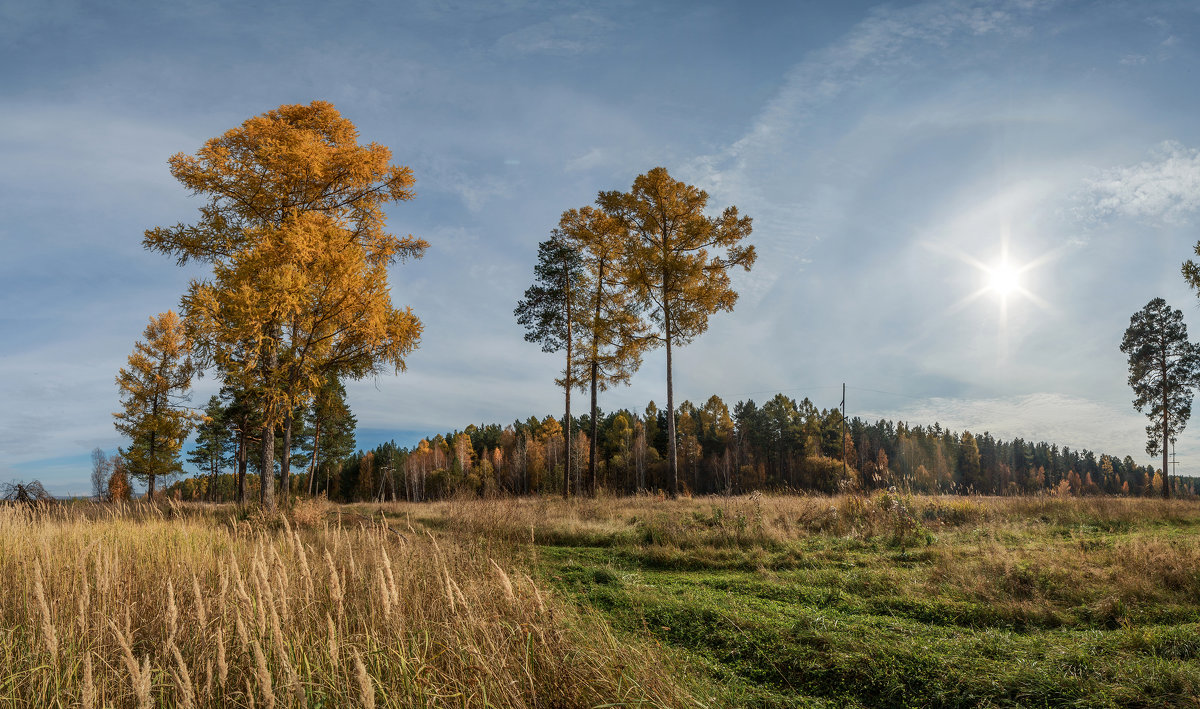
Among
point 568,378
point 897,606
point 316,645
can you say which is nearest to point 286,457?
point 568,378

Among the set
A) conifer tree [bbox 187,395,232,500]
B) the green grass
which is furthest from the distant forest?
the green grass

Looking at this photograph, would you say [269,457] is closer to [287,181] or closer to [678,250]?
[287,181]

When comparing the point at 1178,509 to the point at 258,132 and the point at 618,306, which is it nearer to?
the point at 618,306

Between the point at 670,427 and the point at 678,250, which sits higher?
the point at 678,250

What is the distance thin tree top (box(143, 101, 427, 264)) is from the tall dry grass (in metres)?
10.6

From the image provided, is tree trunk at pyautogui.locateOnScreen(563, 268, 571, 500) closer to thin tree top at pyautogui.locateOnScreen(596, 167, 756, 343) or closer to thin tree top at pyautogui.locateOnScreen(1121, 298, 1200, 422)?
thin tree top at pyautogui.locateOnScreen(596, 167, 756, 343)

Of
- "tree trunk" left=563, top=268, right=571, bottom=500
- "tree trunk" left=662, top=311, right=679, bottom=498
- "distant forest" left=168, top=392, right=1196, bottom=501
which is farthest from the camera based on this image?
"distant forest" left=168, top=392, right=1196, bottom=501

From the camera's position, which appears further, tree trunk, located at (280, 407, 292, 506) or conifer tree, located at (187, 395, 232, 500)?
conifer tree, located at (187, 395, 232, 500)

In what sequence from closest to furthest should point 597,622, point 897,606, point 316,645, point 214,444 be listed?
point 316,645, point 597,622, point 897,606, point 214,444

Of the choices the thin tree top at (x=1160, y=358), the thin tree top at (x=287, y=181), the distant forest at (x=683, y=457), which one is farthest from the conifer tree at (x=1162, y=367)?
the thin tree top at (x=287, y=181)

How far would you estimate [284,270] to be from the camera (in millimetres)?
12125

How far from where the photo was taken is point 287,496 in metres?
12.9

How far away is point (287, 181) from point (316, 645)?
13.3 m

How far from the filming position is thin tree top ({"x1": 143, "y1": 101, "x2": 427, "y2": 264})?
1320 centimetres
